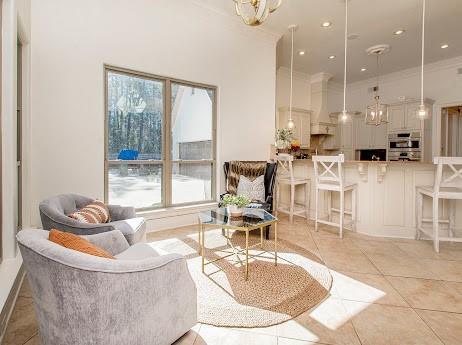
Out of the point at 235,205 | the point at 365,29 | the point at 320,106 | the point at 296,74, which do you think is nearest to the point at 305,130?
the point at 320,106

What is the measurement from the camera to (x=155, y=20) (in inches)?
150

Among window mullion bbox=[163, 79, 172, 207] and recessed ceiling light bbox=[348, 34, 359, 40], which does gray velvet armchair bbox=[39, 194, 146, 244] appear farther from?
recessed ceiling light bbox=[348, 34, 359, 40]

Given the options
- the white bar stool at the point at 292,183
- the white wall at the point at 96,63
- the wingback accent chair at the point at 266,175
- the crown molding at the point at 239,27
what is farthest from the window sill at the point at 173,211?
the crown molding at the point at 239,27

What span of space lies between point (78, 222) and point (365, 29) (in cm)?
567

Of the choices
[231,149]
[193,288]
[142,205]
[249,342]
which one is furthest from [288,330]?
[231,149]

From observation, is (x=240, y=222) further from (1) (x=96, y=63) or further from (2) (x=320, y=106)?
(2) (x=320, y=106)

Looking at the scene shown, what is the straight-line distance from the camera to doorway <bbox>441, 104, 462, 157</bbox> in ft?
21.4

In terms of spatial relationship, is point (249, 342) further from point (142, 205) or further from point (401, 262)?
point (142, 205)

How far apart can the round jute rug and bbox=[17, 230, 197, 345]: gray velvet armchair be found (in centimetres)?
69

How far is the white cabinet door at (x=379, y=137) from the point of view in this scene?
23.9ft

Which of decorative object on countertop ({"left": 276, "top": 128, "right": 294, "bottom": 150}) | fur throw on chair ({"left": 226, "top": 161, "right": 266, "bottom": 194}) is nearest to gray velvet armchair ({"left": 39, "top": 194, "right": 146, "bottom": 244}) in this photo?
fur throw on chair ({"left": 226, "top": 161, "right": 266, "bottom": 194})

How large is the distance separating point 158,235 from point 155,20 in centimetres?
308

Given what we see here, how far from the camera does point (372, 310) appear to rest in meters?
2.02

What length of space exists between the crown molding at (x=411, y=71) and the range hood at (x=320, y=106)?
1.29m
